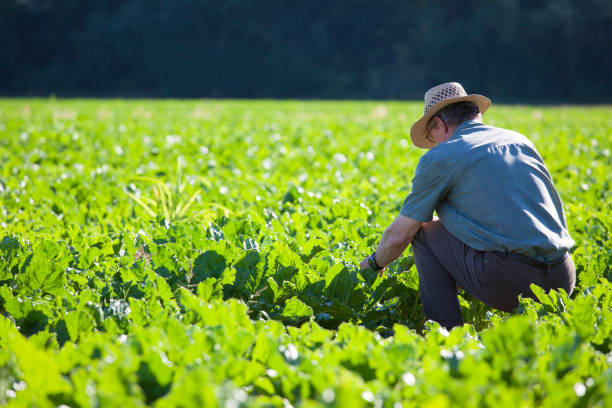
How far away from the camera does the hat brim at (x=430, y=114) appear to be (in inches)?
Result: 117

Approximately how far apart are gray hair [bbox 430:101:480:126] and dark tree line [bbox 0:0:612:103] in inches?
2063

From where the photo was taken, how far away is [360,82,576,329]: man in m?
2.69

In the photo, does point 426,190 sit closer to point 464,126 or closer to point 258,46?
point 464,126

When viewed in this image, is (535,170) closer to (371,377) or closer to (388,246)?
(388,246)

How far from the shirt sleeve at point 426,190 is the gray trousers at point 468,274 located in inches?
8.0

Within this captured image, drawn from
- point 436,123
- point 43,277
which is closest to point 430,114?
point 436,123

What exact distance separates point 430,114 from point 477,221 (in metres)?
0.65

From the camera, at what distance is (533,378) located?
182cm

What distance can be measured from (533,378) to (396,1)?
63.0m

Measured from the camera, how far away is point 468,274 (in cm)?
288

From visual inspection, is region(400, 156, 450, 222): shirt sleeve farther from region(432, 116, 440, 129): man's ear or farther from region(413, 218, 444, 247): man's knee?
region(432, 116, 440, 129): man's ear

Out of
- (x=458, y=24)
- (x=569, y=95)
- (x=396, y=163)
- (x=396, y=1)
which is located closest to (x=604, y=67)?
(x=569, y=95)

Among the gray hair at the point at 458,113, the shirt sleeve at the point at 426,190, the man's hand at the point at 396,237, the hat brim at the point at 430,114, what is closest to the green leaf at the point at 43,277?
the man's hand at the point at 396,237

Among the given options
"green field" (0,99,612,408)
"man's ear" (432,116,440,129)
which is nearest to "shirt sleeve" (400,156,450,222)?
"man's ear" (432,116,440,129)
